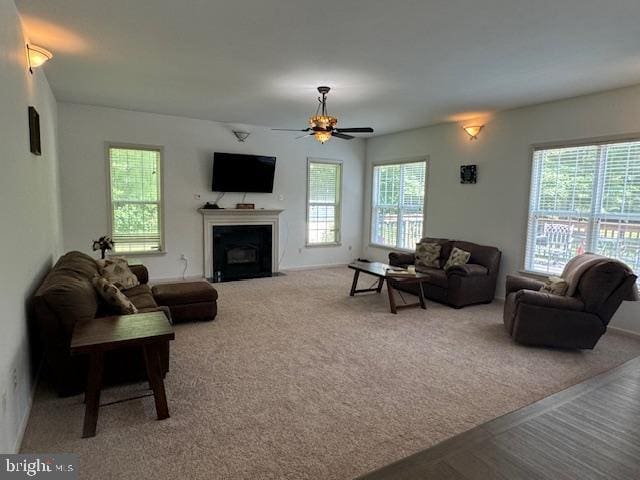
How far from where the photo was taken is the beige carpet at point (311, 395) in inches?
83.9

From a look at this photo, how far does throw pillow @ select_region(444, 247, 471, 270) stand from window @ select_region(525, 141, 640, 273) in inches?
30.2

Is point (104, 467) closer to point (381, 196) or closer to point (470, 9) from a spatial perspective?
point (470, 9)

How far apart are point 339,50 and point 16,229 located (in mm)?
2741

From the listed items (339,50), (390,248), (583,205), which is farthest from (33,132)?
(390,248)

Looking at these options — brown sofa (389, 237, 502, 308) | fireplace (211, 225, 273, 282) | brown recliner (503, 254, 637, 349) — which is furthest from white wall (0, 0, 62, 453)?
brown sofa (389, 237, 502, 308)

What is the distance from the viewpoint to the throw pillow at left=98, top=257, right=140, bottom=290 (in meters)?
4.07

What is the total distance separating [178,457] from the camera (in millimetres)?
2111

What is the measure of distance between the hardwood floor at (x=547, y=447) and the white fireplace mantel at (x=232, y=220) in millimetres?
5131

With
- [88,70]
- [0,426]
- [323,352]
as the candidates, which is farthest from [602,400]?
[88,70]

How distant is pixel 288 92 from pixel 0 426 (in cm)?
406

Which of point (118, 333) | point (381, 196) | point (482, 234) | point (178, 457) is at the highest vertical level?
point (381, 196)

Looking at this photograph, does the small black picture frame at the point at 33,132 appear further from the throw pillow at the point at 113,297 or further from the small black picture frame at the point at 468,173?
the small black picture frame at the point at 468,173

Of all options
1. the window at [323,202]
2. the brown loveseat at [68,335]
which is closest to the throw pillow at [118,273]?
the brown loveseat at [68,335]

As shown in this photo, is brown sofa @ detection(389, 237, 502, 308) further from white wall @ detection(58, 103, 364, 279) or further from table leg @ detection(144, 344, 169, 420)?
table leg @ detection(144, 344, 169, 420)
